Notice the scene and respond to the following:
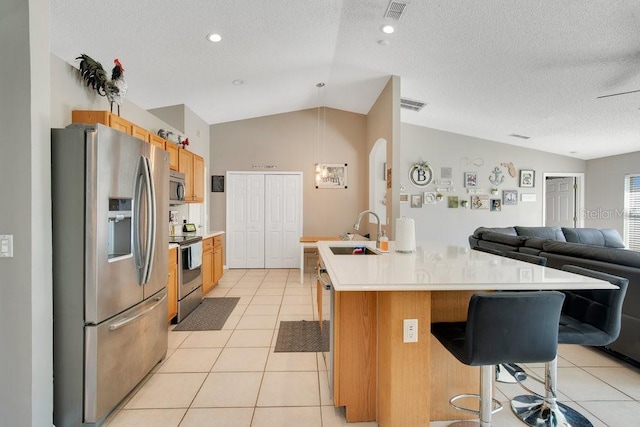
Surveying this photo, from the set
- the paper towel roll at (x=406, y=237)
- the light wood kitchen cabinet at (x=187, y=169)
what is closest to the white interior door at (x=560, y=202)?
the paper towel roll at (x=406, y=237)

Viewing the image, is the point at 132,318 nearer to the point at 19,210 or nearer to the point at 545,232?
the point at 19,210

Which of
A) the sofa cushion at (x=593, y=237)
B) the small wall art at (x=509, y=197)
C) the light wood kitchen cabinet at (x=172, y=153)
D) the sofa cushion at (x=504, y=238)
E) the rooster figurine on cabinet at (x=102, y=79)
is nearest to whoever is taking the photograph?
the rooster figurine on cabinet at (x=102, y=79)

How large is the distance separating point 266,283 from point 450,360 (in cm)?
375

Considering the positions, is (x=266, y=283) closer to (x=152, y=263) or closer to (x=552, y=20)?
(x=152, y=263)

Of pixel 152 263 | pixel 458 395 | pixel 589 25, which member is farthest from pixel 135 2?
pixel 589 25

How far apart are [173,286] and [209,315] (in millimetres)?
585

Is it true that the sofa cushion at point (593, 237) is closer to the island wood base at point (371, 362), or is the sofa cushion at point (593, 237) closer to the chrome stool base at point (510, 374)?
the chrome stool base at point (510, 374)

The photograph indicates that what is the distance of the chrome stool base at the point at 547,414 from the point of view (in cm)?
172

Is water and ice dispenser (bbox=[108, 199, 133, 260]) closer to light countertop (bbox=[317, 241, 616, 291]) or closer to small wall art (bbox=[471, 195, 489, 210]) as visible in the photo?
light countertop (bbox=[317, 241, 616, 291])

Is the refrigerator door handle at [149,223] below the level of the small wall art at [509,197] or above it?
below

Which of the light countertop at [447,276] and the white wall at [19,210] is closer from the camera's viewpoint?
the light countertop at [447,276]

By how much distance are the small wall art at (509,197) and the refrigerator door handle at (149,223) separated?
6.73 meters

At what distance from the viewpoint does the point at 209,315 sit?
3514 millimetres

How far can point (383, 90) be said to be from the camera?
493cm
